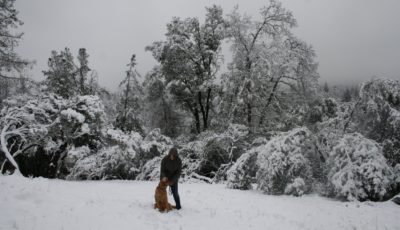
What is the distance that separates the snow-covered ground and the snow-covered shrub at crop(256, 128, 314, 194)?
0.69m

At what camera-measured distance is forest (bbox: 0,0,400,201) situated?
1080cm

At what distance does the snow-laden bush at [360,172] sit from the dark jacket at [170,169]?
5595 mm

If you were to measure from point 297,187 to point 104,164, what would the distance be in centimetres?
906

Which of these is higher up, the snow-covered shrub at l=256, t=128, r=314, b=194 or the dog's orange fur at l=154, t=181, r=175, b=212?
the snow-covered shrub at l=256, t=128, r=314, b=194

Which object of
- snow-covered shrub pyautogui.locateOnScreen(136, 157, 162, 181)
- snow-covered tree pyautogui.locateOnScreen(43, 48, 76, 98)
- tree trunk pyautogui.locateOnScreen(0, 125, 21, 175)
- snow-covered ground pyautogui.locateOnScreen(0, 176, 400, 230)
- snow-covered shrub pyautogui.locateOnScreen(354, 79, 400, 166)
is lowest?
snow-covered shrub pyautogui.locateOnScreen(136, 157, 162, 181)

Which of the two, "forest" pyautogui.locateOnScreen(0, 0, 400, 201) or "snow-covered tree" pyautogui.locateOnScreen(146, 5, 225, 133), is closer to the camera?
"forest" pyautogui.locateOnScreen(0, 0, 400, 201)

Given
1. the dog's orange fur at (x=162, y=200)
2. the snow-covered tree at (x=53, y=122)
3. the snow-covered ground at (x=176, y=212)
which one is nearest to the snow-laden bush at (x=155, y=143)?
the snow-covered tree at (x=53, y=122)

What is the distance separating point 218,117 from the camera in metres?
20.4

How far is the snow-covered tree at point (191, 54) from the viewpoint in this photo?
811 inches

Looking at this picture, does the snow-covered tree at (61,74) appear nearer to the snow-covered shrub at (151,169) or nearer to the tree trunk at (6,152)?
the snow-covered shrub at (151,169)

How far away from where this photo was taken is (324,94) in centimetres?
2002

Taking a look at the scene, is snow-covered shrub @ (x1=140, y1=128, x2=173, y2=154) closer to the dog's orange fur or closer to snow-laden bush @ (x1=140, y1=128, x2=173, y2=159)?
snow-laden bush @ (x1=140, y1=128, x2=173, y2=159)

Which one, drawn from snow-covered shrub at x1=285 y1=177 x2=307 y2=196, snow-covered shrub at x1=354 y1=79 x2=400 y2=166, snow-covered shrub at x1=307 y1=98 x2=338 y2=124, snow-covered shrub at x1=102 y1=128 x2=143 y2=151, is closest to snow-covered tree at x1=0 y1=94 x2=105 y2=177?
snow-covered shrub at x1=102 y1=128 x2=143 y2=151

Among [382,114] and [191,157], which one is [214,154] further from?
[382,114]
